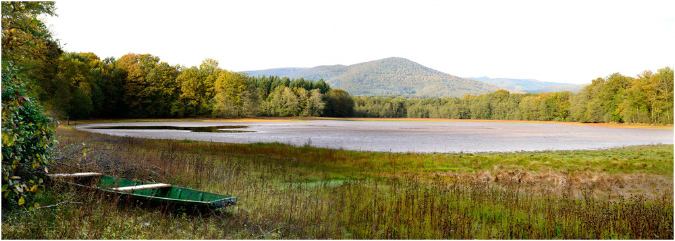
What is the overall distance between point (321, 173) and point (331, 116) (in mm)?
101432

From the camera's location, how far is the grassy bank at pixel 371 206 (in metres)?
6.78

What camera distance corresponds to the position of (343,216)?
7.92 metres

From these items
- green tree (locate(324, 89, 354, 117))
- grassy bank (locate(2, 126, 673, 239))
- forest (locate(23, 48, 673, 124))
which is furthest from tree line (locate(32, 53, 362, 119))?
grassy bank (locate(2, 126, 673, 239))

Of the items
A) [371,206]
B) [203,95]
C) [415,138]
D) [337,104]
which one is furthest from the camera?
[337,104]

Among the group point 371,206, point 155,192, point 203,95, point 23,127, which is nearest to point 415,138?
point 371,206

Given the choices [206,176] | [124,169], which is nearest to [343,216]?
[206,176]

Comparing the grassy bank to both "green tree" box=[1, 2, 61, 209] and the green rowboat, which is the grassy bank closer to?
the green rowboat

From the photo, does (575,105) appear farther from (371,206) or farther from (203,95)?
(371,206)

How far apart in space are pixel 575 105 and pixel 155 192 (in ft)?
328

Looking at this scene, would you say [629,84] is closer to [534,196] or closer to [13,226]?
[534,196]

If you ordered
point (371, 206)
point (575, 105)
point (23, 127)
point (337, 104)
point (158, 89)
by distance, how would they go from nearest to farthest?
point (23, 127)
point (371, 206)
point (158, 89)
point (575, 105)
point (337, 104)

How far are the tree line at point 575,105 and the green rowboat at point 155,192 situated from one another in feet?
195

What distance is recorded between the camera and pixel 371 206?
856 cm

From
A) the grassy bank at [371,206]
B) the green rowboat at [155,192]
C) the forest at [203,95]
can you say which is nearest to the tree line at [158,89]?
the forest at [203,95]
